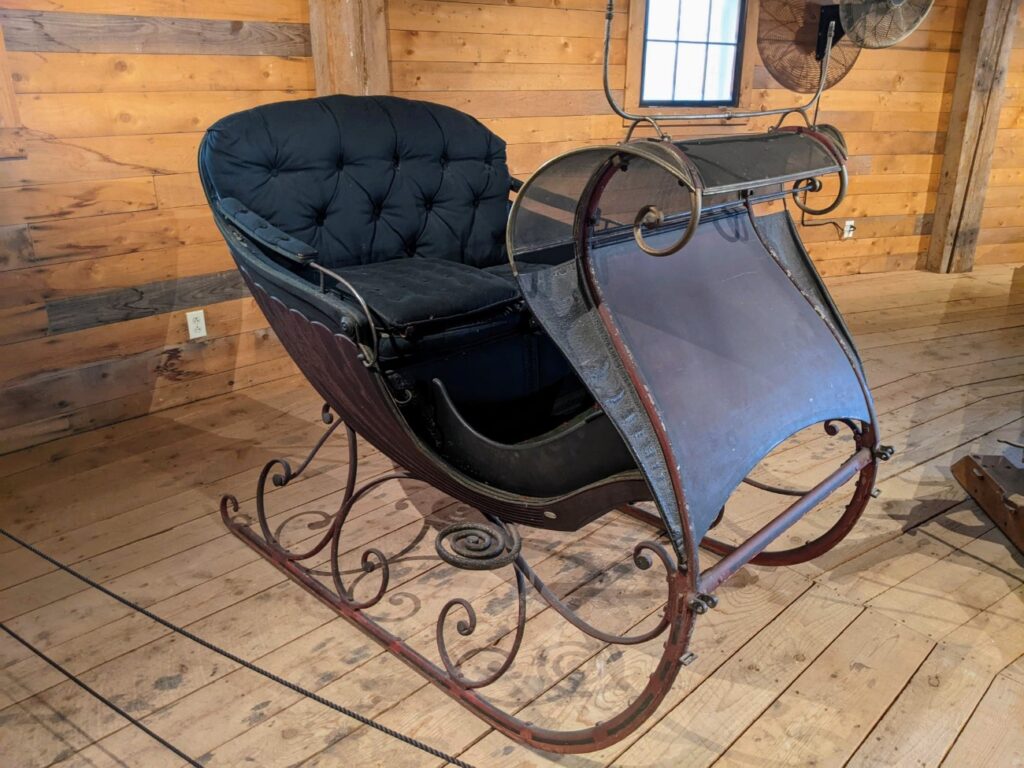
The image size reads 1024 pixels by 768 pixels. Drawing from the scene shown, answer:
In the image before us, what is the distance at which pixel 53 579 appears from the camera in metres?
2.02

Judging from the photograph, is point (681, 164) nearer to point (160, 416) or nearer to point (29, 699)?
point (29, 699)

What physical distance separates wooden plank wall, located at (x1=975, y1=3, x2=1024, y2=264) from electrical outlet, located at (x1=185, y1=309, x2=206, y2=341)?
4.55 metres

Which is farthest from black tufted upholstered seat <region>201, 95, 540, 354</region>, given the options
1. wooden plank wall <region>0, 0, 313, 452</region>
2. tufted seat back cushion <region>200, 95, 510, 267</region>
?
wooden plank wall <region>0, 0, 313, 452</region>

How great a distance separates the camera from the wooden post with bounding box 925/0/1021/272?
4633 mm

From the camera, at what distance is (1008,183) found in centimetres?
514

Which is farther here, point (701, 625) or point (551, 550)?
point (551, 550)

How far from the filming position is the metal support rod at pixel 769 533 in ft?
4.31

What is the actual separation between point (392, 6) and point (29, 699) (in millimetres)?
2576

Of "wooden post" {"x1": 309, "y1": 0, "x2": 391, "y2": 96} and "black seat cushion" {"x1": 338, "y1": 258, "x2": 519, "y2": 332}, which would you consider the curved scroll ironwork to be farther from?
"wooden post" {"x1": 309, "y1": 0, "x2": 391, "y2": 96}

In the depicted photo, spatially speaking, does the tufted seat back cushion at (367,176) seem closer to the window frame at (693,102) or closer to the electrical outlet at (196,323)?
the electrical outlet at (196,323)

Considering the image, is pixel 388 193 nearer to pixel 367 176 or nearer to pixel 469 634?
pixel 367 176

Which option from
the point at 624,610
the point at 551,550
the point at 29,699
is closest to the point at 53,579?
the point at 29,699

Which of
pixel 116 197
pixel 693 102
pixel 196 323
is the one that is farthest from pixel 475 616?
pixel 693 102

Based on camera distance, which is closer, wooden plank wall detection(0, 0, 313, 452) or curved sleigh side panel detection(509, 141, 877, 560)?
curved sleigh side panel detection(509, 141, 877, 560)
